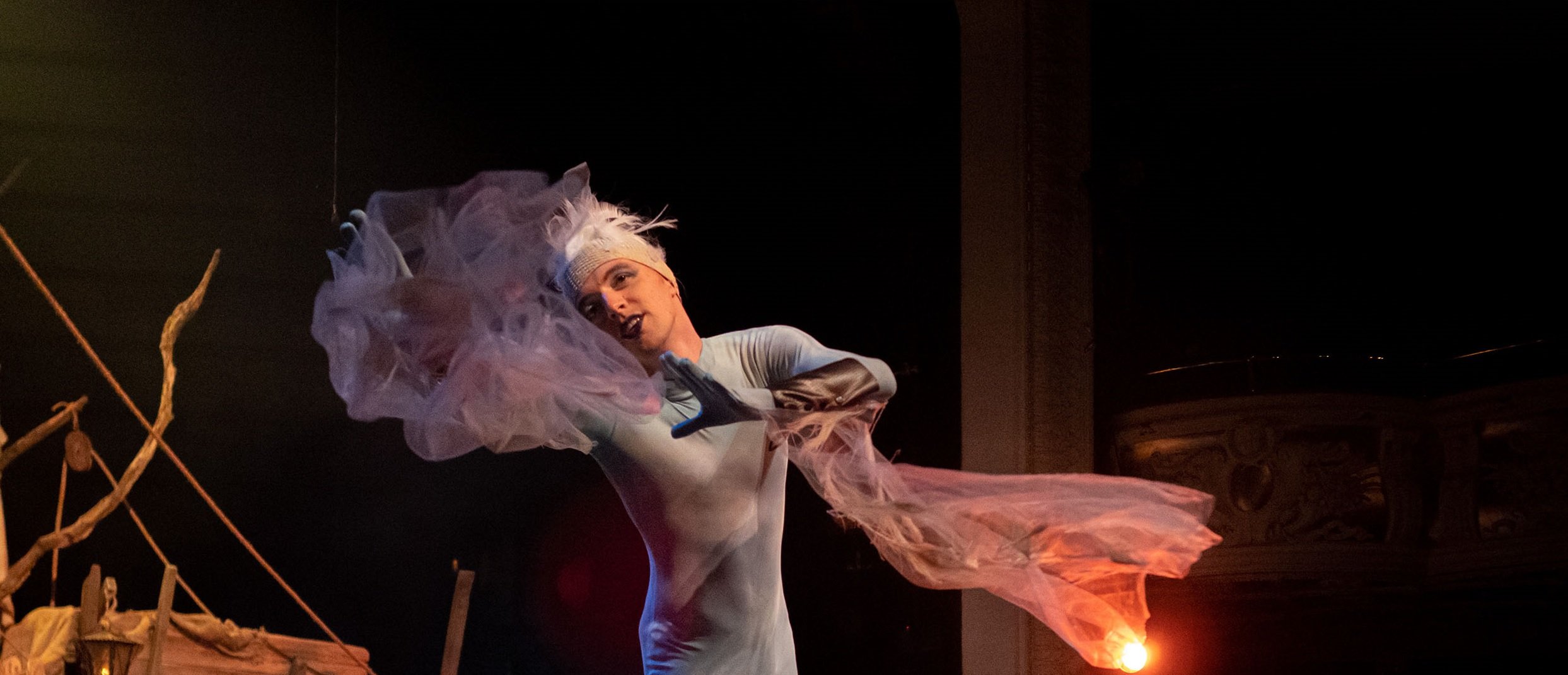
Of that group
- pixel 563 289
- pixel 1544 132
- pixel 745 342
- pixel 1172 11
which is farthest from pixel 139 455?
pixel 1544 132

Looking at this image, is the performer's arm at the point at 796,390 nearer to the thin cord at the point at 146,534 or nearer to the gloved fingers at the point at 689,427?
the gloved fingers at the point at 689,427

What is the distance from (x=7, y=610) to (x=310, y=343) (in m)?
1.12

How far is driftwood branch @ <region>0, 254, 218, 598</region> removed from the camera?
3.89 meters

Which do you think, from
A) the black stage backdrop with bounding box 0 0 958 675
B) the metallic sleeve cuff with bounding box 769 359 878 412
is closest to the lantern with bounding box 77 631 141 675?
the black stage backdrop with bounding box 0 0 958 675

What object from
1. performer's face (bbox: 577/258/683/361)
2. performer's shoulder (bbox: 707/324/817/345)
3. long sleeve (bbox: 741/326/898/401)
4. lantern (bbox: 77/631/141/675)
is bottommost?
lantern (bbox: 77/631/141/675)

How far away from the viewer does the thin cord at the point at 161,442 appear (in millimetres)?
3805

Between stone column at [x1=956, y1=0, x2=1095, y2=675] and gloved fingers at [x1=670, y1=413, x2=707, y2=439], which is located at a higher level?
stone column at [x1=956, y1=0, x2=1095, y2=675]

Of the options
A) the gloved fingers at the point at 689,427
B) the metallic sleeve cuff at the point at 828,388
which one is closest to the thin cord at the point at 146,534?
the gloved fingers at the point at 689,427

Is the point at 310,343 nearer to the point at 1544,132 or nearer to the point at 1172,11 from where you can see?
the point at 1172,11

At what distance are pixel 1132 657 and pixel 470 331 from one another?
126 cm

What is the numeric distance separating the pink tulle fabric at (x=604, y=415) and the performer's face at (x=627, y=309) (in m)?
0.04

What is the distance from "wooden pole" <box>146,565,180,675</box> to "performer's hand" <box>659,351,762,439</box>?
2.44m

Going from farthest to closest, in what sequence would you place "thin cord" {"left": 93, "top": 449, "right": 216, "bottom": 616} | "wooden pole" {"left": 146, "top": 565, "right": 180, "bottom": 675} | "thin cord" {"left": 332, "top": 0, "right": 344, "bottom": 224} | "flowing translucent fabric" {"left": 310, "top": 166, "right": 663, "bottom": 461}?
"thin cord" {"left": 332, "top": 0, "right": 344, "bottom": 224}, "thin cord" {"left": 93, "top": 449, "right": 216, "bottom": 616}, "wooden pole" {"left": 146, "top": 565, "right": 180, "bottom": 675}, "flowing translucent fabric" {"left": 310, "top": 166, "right": 663, "bottom": 461}

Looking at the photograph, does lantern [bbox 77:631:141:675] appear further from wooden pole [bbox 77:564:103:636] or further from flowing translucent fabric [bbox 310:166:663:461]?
flowing translucent fabric [bbox 310:166:663:461]
